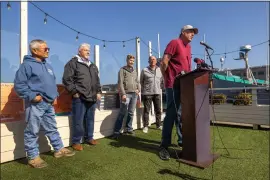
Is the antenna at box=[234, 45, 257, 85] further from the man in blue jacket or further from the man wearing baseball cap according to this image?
the man in blue jacket

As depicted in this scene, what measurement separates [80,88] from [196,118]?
5.61ft

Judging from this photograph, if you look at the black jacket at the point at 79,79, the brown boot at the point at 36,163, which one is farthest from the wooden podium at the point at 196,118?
the brown boot at the point at 36,163

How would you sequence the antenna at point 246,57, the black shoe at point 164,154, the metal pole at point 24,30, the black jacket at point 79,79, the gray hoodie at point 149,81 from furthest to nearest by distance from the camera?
the antenna at point 246,57, the gray hoodie at point 149,81, the black jacket at point 79,79, the metal pole at point 24,30, the black shoe at point 164,154

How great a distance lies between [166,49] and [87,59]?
51.5 inches

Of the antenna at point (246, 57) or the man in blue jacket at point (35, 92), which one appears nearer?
the man in blue jacket at point (35, 92)

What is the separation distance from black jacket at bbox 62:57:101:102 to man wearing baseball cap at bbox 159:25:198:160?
1163 mm

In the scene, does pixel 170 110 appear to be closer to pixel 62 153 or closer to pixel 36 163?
pixel 62 153

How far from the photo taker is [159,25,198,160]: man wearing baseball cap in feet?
9.27

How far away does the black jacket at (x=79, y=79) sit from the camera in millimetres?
3135

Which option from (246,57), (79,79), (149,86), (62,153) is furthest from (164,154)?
(246,57)

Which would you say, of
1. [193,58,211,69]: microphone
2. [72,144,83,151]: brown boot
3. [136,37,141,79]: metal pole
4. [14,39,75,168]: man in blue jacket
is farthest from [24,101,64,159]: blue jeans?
[136,37,141,79]: metal pole

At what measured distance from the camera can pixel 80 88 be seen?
321 cm

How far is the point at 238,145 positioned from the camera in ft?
11.4

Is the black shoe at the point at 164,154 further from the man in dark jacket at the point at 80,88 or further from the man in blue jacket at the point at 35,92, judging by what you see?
the man in blue jacket at the point at 35,92
